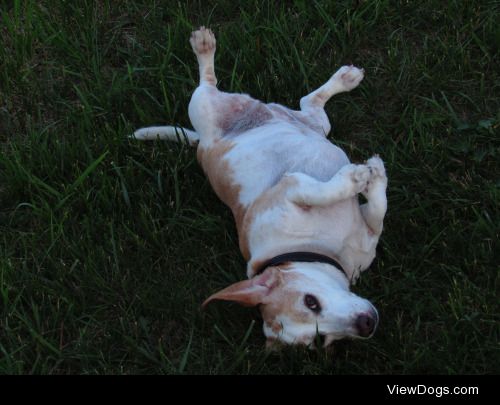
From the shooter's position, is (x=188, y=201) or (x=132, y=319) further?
(x=188, y=201)

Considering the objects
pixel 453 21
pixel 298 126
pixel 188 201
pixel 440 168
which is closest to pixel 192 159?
pixel 188 201

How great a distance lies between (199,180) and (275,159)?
1.65 feet

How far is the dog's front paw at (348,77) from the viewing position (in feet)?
14.4

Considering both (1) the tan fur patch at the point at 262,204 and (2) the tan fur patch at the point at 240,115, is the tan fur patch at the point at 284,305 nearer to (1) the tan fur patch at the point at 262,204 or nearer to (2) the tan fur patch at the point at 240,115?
(1) the tan fur patch at the point at 262,204

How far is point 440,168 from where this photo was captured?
404 centimetres

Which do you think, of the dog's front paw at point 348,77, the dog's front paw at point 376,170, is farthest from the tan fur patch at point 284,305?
the dog's front paw at point 348,77

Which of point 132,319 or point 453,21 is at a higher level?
point 453,21

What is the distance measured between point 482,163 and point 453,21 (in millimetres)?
981

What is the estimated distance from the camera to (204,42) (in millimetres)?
4414

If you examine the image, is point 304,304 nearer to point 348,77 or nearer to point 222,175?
point 222,175

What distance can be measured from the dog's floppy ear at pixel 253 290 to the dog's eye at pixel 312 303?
0.15m

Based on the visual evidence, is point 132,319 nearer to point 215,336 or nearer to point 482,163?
point 215,336

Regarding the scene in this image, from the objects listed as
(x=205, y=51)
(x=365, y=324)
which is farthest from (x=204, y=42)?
(x=365, y=324)

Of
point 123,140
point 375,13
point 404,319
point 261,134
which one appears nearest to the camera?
point 404,319
